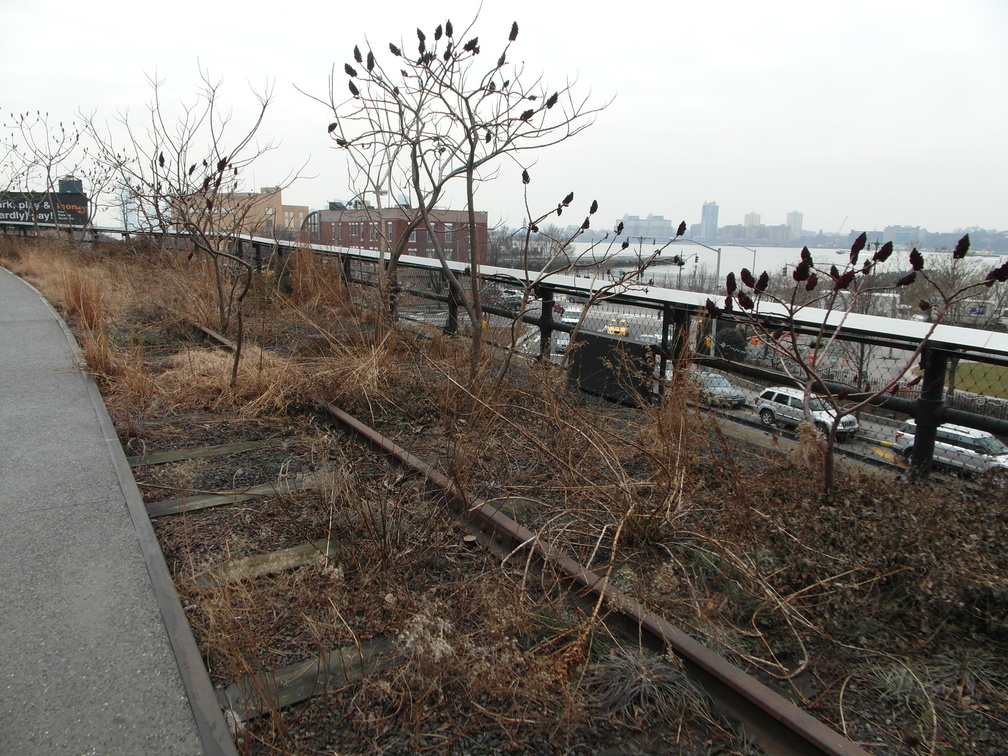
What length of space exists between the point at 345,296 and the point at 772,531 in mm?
7677

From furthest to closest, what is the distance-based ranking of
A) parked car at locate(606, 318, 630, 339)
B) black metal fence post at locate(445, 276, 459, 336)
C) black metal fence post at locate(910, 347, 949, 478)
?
black metal fence post at locate(445, 276, 459, 336), parked car at locate(606, 318, 630, 339), black metal fence post at locate(910, 347, 949, 478)

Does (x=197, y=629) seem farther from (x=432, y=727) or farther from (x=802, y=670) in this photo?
(x=802, y=670)

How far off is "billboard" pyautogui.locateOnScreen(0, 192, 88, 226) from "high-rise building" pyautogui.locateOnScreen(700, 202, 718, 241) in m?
23.2

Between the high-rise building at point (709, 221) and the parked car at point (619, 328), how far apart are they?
41.9 feet

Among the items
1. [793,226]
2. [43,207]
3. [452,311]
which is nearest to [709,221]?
[793,226]

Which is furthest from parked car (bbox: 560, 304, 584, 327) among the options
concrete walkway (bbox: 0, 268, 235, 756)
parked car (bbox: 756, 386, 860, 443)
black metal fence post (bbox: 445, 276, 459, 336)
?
concrete walkway (bbox: 0, 268, 235, 756)

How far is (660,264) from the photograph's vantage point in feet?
19.1

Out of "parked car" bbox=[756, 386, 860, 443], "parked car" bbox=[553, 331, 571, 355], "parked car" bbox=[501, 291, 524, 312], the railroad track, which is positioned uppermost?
"parked car" bbox=[501, 291, 524, 312]

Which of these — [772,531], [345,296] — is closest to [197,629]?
[772,531]

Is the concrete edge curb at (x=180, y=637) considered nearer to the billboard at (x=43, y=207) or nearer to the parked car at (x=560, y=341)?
the parked car at (x=560, y=341)

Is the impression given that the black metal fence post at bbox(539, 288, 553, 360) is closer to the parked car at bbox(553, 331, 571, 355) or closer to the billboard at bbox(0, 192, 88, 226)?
the parked car at bbox(553, 331, 571, 355)

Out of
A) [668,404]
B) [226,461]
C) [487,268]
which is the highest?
[487,268]

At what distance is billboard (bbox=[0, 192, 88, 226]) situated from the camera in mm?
28781

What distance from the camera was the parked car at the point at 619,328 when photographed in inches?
262
